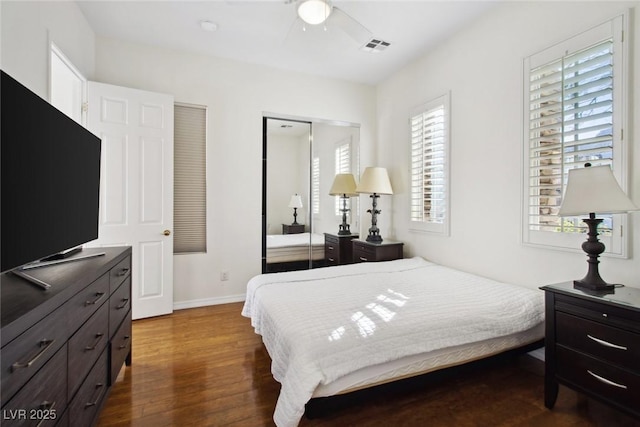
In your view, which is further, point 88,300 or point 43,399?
point 88,300

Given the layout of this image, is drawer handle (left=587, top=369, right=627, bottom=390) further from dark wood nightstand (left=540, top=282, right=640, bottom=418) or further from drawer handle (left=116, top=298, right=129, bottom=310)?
drawer handle (left=116, top=298, right=129, bottom=310)

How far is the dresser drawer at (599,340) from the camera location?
148 centimetres

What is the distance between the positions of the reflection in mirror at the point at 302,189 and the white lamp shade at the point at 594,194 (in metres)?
2.82

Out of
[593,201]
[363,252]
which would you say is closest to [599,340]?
[593,201]

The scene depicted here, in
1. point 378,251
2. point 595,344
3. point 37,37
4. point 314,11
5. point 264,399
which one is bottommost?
point 264,399

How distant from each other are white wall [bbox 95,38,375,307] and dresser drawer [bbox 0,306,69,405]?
2.50m

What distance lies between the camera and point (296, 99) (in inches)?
160

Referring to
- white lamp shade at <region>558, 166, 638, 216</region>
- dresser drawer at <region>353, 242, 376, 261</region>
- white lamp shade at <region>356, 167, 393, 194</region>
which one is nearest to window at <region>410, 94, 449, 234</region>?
white lamp shade at <region>356, 167, 393, 194</region>

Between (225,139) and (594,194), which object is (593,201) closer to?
(594,194)

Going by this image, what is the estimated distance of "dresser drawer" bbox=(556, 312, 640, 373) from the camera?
4.84ft

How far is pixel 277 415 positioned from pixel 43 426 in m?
0.89

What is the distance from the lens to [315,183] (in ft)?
13.8

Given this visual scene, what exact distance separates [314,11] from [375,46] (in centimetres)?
148

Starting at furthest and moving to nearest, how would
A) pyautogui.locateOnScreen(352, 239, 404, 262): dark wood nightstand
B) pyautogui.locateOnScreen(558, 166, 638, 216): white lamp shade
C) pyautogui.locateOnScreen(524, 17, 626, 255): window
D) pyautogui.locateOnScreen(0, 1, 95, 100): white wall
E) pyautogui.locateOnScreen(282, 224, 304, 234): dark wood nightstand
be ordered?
pyautogui.locateOnScreen(282, 224, 304, 234): dark wood nightstand → pyautogui.locateOnScreen(352, 239, 404, 262): dark wood nightstand → pyautogui.locateOnScreen(524, 17, 626, 255): window → pyautogui.locateOnScreen(0, 1, 95, 100): white wall → pyautogui.locateOnScreen(558, 166, 638, 216): white lamp shade
